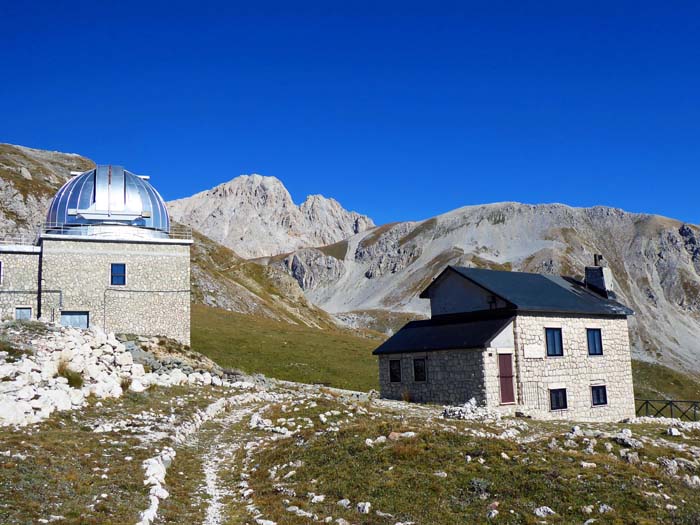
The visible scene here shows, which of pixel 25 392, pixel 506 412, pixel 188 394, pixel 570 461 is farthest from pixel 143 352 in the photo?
pixel 570 461

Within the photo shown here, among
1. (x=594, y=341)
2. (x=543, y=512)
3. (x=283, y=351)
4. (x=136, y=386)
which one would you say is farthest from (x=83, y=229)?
(x=543, y=512)

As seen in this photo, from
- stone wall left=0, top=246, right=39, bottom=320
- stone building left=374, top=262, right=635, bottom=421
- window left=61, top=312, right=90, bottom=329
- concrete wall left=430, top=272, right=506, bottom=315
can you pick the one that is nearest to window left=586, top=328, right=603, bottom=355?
stone building left=374, top=262, right=635, bottom=421

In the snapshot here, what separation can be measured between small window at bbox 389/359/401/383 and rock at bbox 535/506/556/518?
25.6 metres

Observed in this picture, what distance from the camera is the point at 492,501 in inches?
504

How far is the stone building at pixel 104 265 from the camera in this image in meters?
39.2

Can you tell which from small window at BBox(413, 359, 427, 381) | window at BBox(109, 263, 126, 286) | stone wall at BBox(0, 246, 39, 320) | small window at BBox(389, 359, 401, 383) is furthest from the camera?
window at BBox(109, 263, 126, 286)

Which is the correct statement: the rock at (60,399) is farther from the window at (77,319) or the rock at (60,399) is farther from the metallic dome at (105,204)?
the metallic dome at (105,204)

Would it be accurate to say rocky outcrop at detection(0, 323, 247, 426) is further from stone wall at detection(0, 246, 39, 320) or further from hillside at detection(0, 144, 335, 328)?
hillside at detection(0, 144, 335, 328)

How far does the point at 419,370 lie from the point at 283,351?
83.6 ft

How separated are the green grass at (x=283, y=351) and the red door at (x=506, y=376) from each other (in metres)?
18.3

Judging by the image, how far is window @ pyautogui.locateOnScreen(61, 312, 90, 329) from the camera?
39.4 meters

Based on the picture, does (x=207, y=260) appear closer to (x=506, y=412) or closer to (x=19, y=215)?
(x=19, y=215)

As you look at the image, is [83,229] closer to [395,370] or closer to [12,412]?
[395,370]

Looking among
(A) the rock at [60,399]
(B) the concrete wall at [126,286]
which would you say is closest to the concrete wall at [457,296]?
(B) the concrete wall at [126,286]
